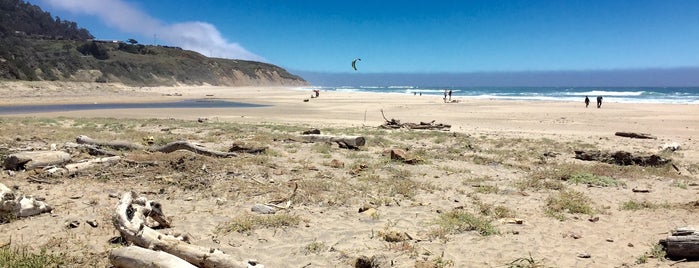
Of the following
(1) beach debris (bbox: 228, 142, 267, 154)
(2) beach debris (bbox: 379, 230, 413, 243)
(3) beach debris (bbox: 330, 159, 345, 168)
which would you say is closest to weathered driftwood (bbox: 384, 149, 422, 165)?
(3) beach debris (bbox: 330, 159, 345, 168)

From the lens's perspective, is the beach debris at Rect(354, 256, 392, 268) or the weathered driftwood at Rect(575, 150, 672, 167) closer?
the beach debris at Rect(354, 256, 392, 268)

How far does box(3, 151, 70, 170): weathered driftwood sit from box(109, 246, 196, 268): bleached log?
5.80 metres

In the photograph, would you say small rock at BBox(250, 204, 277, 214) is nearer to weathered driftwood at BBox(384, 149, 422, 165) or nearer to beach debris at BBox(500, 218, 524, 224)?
beach debris at BBox(500, 218, 524, 224)

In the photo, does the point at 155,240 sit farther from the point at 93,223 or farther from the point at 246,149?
the point at 246,149

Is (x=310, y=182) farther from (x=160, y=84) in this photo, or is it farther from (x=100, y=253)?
(x=160, y=84)

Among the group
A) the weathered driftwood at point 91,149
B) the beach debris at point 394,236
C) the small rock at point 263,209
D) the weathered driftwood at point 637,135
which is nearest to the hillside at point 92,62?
the weathered driftwood at point 91,149

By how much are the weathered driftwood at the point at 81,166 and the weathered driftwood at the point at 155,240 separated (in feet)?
12.0

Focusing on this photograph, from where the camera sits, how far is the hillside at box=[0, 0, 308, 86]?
60938mm

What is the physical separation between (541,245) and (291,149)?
8.56 m

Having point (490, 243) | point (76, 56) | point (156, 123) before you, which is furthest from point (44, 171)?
point (76, 56)

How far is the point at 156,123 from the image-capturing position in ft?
69.5

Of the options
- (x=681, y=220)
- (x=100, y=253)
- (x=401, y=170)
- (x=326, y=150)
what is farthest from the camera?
(x=326, y=150)

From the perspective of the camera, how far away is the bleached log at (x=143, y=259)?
4.41 m

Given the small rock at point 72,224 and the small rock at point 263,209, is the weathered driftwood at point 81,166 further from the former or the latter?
the small rock at point 263,209
